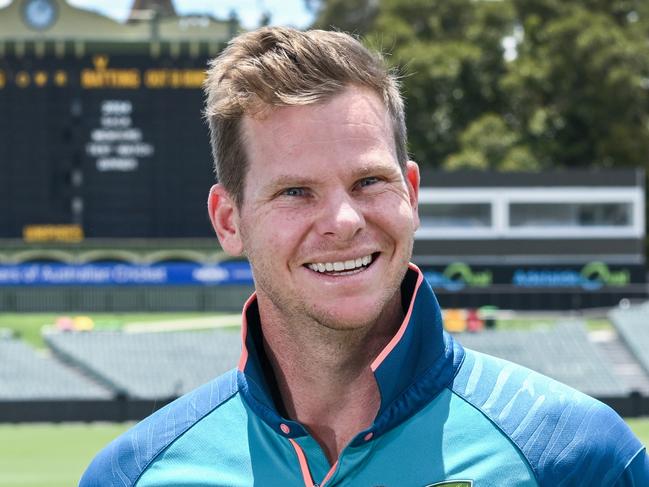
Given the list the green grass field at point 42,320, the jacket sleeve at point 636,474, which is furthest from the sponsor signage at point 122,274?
the jacket sleeve at point 636,474

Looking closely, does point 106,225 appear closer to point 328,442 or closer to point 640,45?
point 640,45

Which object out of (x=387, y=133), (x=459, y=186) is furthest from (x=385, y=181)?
(x=459, y=186)

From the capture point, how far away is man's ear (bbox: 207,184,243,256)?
2273 mm

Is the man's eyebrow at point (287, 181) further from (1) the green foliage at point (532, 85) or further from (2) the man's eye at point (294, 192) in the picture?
(1) the green foliage at point (532, 85)

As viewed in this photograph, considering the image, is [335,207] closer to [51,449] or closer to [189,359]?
[51,449]

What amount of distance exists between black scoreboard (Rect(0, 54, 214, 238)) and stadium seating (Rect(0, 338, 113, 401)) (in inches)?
104

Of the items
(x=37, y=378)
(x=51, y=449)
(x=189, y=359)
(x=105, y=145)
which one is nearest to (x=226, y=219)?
(x=51, y=449)

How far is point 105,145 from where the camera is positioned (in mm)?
23391

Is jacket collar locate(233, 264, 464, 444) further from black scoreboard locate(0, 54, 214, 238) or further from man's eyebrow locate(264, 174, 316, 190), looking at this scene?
black scoreboard locate(0, 54, 214, 238)

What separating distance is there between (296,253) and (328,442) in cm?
33

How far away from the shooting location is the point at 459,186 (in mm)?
27469

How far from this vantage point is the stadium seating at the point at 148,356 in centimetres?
2498

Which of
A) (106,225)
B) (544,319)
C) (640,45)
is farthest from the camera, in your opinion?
(640,45)

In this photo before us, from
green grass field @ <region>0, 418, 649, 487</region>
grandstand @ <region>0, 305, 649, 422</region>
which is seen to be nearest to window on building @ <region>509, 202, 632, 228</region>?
grandstand @ <region>0, 305, 649, 422</region>
